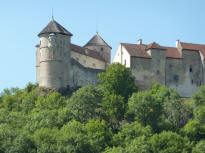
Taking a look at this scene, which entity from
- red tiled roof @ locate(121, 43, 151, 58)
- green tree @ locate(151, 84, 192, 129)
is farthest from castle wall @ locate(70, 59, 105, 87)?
green tree @ locate(151, 84, 192, 129)

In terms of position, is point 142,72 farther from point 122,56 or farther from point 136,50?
point 122,56

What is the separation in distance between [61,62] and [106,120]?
1277 cm

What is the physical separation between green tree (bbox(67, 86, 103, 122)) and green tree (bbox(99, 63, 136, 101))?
532cm

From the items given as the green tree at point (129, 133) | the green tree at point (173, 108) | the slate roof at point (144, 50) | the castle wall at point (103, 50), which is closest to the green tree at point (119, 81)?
the green tree at point (173, 108)

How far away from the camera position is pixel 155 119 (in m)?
79.9

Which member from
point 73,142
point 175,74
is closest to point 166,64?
point 175,74

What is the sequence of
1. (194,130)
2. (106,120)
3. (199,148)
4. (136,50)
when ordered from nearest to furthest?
(199,148), (194,130), (106,120), (136,50)

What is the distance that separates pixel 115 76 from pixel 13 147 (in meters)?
23.5

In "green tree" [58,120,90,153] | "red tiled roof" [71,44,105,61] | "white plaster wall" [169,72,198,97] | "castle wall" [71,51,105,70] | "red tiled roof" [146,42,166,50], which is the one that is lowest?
"green tree" [58,120,90,153]

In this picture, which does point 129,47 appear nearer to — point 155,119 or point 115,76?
point 115,76

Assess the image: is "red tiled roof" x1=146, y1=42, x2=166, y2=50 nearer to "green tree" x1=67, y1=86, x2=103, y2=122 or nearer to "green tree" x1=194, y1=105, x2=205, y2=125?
"green tree" x1=194, y1=105, x2=205, y2=125

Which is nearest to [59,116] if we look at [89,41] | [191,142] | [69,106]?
[69,106]

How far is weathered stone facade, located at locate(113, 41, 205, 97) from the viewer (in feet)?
301

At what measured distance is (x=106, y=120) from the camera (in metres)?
81.9
